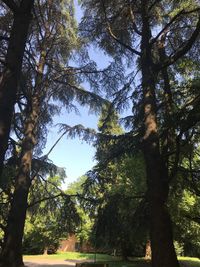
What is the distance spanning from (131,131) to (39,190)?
4.70 metres

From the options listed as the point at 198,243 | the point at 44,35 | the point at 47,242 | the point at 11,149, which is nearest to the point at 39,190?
the point at 11,149

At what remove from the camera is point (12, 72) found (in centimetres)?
402

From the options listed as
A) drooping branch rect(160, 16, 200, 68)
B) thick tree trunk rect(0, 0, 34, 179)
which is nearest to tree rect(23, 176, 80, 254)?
drooping branch rect(160, 16, 200, 68)

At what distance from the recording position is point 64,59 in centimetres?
1343

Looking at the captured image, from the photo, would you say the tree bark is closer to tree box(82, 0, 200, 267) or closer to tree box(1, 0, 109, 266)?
tree box(1, 0, 109, 266)

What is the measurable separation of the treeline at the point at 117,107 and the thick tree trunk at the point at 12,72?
11.4ft

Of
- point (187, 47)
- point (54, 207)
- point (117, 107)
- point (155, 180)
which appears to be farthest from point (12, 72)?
point (54, 207)

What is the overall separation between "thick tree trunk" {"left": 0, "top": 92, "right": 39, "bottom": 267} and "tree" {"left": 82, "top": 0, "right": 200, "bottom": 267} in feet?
10.5

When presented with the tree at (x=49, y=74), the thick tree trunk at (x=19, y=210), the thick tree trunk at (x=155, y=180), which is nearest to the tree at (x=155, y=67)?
the thick tree trunk at (x=155, y=180)

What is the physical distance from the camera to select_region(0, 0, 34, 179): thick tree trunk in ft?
12.0

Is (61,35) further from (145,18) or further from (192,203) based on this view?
(192,203)

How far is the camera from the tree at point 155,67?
733 centimetres

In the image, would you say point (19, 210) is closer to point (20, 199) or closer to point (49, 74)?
point (20, 199)

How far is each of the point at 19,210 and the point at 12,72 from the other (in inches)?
256
